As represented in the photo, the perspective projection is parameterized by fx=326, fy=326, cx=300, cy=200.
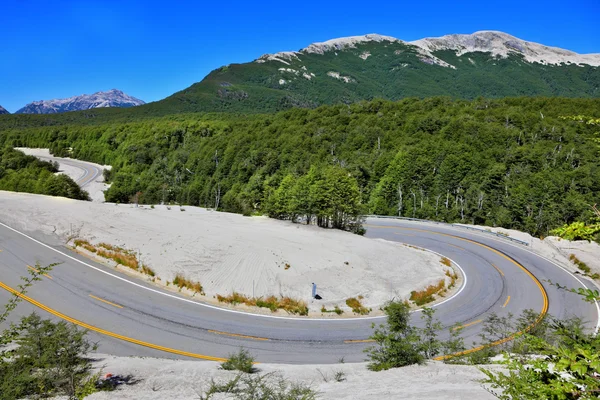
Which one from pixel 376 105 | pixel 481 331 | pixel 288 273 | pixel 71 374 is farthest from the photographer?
pixel 376 105

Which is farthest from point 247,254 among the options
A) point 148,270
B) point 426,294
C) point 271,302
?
point 426,294

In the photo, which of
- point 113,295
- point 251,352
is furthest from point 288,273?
point 113,295

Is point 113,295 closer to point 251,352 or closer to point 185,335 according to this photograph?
point 185,335

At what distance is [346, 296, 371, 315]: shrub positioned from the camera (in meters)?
22.4

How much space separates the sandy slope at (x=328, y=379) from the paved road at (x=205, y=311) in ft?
8.58

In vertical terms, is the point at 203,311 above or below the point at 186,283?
below

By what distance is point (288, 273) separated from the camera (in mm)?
25156

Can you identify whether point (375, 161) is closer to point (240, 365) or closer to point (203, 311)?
point (203, 311)

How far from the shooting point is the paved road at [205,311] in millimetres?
17609

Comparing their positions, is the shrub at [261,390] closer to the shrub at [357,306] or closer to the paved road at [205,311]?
the paved road at [205,311]

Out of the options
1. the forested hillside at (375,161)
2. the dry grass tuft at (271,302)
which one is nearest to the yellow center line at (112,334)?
the dry grass tuft at (271,302)

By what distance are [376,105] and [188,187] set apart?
74.4 m

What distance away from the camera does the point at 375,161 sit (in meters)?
80.3

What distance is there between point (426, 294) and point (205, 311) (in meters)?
16.8
